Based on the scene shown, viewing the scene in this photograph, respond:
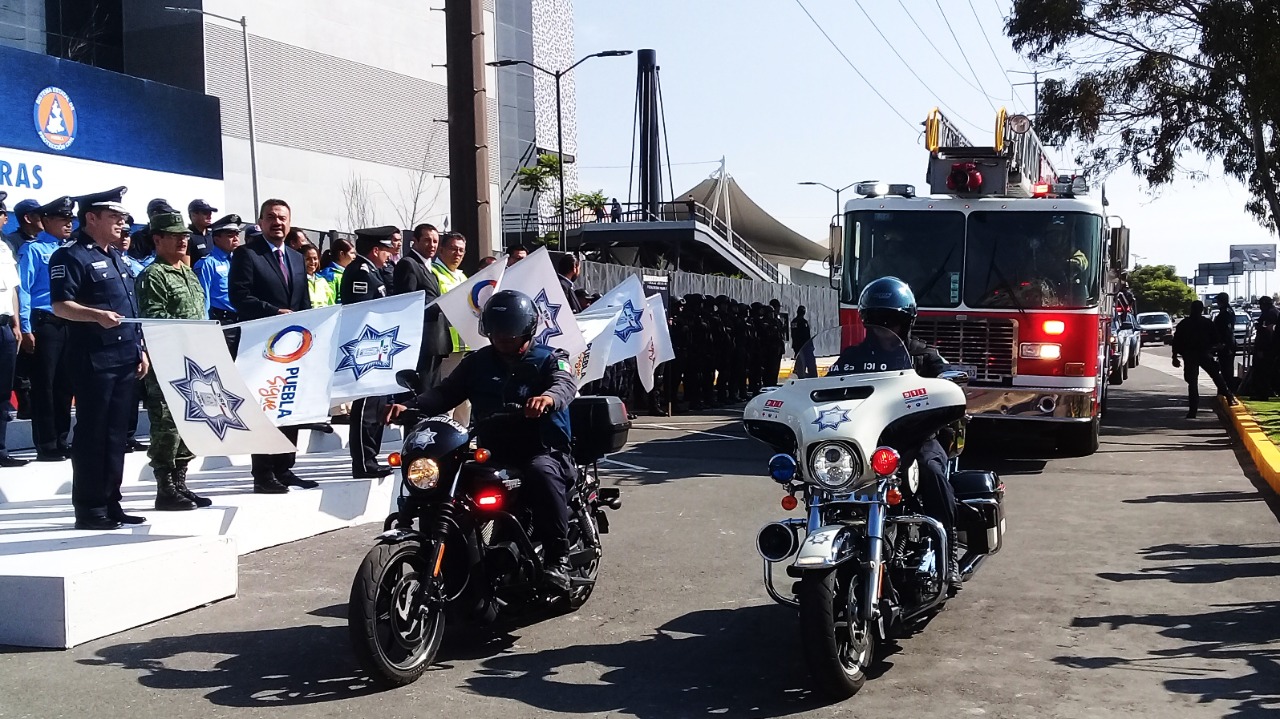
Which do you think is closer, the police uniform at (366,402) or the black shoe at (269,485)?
the black shoe at (269,485)

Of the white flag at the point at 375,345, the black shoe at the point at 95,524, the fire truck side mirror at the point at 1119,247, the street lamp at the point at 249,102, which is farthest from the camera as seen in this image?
the street lamp at the point at 249,102

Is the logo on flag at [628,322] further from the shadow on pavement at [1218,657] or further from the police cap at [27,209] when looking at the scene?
the shadow on pavement at [1218,657]

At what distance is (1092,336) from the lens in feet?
40.3

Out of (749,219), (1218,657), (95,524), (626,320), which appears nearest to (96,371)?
(95,524)

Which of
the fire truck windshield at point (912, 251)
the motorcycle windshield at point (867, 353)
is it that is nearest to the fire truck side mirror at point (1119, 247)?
the fire truck windshield at point (912, 251)

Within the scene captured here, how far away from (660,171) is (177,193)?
44575 mm

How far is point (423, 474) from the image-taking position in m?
5.37

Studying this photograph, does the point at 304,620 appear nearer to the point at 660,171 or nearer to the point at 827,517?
the point at 827,517

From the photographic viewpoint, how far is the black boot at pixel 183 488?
7.81 meters

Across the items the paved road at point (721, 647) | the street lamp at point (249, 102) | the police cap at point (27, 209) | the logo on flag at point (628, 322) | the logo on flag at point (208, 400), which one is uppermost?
the street lamp at point (249, 102)

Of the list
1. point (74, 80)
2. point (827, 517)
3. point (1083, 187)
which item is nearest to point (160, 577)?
point (827, 517)

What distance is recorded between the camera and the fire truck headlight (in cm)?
1229

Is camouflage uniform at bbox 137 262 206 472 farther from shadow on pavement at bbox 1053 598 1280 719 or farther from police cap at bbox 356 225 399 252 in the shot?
shadow on pavement at bbox 1053 598 1280 719

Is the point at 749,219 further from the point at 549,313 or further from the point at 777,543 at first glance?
the point at 777,543
